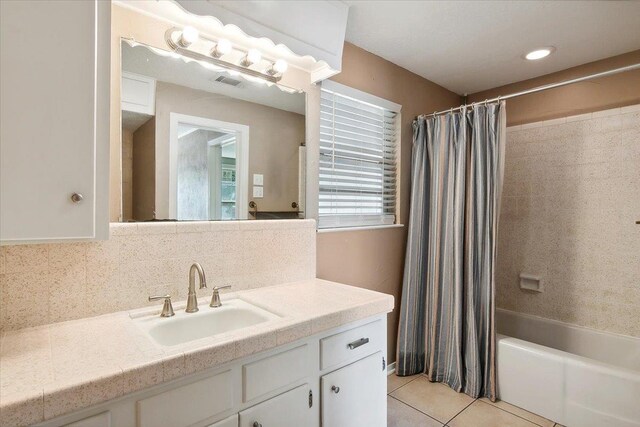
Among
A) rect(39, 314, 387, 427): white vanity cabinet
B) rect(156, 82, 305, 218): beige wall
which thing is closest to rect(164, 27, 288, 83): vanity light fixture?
rect(156, 82, 305, 218): beige wall

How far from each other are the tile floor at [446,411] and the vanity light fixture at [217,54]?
2.17 meters

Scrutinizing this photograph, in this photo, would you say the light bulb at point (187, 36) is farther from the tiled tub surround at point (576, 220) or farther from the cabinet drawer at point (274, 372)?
the tiled tub surround at point (576, 220)

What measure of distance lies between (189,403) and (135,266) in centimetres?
65

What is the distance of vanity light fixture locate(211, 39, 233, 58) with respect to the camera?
5.17ft

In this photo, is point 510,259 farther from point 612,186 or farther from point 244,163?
point 244,163

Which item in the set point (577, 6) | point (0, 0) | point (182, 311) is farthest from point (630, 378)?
point (0, 0)

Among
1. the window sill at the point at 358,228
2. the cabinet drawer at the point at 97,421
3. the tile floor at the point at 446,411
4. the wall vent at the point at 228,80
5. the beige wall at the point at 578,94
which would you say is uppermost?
the beige wall at the point at 578,94

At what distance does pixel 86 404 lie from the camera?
0.82 metres

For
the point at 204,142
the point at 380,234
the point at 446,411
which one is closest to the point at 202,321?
the point at 204,142

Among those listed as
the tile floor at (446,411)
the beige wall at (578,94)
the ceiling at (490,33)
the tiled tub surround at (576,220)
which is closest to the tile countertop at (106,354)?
the tile floor at (446,411)

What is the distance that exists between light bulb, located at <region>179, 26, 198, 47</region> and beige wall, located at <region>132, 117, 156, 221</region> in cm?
37

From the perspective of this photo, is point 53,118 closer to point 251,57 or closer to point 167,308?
point 167,308

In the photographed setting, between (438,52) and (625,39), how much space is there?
1178 millimetres

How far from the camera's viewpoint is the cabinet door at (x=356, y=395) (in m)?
1.38
